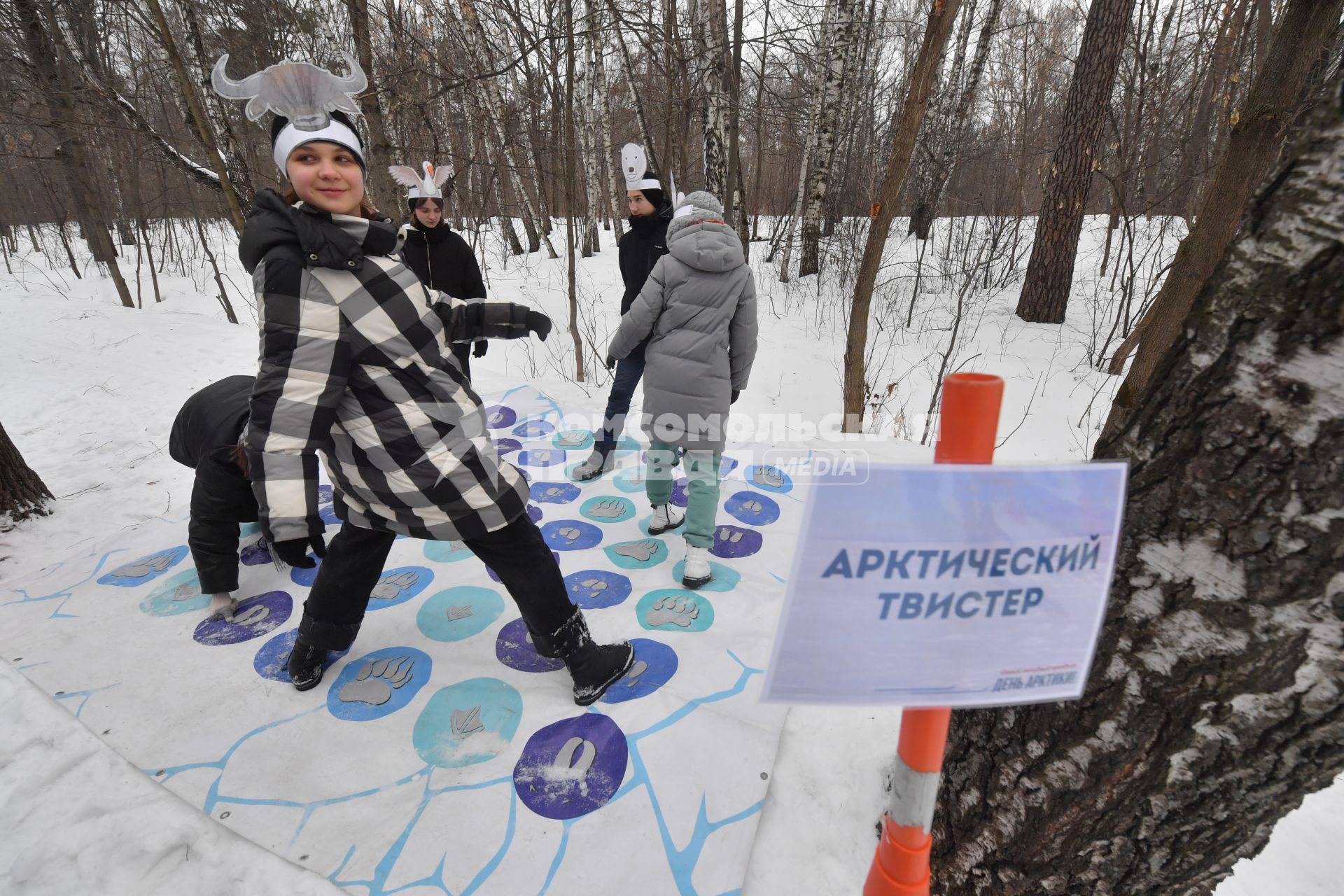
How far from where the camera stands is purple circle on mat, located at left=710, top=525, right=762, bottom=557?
2.61 m

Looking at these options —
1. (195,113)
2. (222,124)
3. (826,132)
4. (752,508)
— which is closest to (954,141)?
(826,132)

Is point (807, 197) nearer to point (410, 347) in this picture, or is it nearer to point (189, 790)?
point (410, 347)

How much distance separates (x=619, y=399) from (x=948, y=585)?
2.81 meters

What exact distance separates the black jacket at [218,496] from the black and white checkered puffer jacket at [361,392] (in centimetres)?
78

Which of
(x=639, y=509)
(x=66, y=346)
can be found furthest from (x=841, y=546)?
(x=66, y=346)

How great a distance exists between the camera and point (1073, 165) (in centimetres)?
599

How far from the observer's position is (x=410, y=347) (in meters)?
1.41

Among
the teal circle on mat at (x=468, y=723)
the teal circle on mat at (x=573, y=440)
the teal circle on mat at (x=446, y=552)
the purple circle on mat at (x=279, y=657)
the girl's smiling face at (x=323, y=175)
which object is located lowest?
the teal circle on mat at (x=468, y=723)

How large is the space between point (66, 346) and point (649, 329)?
646cm

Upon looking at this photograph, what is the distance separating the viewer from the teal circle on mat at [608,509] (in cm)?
289

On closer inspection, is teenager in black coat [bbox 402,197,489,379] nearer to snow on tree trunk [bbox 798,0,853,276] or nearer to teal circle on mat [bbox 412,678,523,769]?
teal circle on mat [bbox 412,678,523,769]

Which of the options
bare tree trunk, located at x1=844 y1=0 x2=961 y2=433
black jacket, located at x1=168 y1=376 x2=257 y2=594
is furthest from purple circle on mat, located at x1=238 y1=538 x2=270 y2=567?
bare tree trunk, located at x1=844 y1=0 x2=961 y2=433

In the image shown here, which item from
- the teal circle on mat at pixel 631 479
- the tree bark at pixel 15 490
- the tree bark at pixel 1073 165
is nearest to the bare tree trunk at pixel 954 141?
the tree bark at pixel 1073 165

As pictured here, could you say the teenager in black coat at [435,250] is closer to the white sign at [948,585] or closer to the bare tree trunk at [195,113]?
the bare tree trunk at [195,113]
